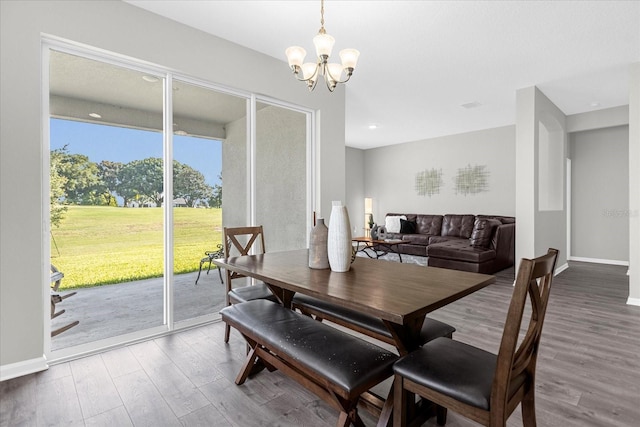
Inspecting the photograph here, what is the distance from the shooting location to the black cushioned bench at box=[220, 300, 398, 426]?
128 cm

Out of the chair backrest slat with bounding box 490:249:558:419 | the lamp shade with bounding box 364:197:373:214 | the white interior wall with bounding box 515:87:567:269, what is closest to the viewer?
the chair backrest slat with bounding box 490:249:558:419

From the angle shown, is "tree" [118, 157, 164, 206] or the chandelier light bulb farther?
"tree" [118, 157, 164, 206]

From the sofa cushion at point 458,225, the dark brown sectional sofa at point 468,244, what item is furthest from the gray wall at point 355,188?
the sofa cushion at point 458,225

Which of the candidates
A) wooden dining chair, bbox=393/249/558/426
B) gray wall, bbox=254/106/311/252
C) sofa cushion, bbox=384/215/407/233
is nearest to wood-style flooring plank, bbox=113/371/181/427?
wooden dining chair, bbox=393/249/558/426

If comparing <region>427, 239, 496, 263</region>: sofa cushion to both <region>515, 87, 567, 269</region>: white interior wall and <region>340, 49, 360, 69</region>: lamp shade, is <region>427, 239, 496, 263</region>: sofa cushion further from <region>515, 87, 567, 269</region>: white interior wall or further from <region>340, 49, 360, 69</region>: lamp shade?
<region>340, 49, 360, 69</region>: lamp shade

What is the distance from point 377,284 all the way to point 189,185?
2.15m

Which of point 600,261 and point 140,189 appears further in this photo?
point 600,261

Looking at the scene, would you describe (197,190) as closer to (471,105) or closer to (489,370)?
(489,370)

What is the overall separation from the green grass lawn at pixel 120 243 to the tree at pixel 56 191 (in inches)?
1.8

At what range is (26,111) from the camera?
212cm

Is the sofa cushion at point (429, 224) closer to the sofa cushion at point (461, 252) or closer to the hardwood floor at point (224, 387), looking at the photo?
the sofa cushion at point (461, 252)

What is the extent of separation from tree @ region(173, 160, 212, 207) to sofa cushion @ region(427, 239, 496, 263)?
399cm

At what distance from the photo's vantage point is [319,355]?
1402 mm

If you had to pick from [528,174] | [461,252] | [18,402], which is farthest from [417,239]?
[18,402]
